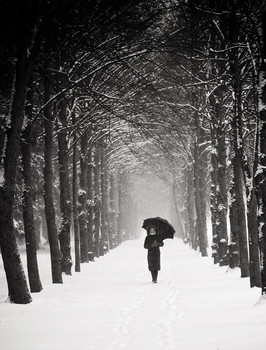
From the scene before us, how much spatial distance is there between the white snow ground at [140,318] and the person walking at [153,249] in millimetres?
1036

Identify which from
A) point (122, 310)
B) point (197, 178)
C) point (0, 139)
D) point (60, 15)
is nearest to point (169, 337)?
point (122, 310)

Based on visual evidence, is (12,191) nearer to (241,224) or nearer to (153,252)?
(153,252)

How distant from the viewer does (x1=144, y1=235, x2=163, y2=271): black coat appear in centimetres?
1421

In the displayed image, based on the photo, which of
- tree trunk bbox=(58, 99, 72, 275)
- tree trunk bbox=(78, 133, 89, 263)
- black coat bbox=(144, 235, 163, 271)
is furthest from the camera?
tree trunk bbox=(78, 133, 89, 263)

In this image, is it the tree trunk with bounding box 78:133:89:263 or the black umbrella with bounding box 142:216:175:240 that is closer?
the black umbrella with bounding box 142:216:175:240

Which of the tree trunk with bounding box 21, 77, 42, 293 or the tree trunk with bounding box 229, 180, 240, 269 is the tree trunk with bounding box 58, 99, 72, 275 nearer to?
the tree trunk with bounding box 21, 77, 42, 293

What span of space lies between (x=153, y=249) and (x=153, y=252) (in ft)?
0.47

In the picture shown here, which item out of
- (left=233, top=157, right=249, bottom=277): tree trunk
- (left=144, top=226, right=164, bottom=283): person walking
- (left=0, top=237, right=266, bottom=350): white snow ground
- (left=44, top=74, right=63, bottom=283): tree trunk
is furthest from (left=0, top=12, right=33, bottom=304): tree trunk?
(left=233, top=157, right=249, bottom=277): tree trunk

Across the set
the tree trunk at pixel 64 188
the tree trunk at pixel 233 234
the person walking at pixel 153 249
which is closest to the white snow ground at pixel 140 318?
the person walking at pixel 153 249

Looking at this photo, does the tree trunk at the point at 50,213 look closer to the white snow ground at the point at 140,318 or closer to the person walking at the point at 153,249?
the white snow ground at the point at 140,318

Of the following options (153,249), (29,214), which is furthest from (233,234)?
(29,214)

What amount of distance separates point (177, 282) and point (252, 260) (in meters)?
Answer: 3.59

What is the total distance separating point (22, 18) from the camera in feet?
29.3

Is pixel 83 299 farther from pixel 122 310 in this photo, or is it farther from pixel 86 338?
pixel 86 338
